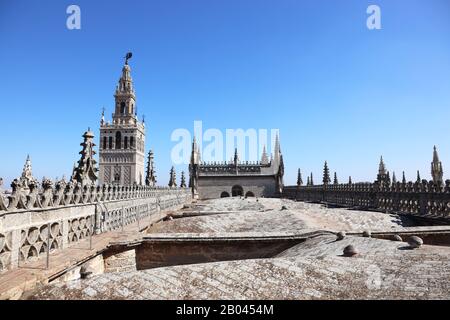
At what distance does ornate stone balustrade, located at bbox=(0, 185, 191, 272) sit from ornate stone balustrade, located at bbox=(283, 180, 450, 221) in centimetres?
1430

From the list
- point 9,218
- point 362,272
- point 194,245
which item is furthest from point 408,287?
point 9,218

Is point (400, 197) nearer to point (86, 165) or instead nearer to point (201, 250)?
point (201, 250)

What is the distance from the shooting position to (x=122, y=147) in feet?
254

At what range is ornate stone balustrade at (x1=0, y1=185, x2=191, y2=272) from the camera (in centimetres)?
640

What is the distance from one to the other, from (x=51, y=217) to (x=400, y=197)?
18211 mm

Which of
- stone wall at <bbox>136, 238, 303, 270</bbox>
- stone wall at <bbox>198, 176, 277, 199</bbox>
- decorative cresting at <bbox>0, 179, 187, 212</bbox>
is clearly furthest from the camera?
stone wall at <bbox>198, 176, 277, 199</bbox>

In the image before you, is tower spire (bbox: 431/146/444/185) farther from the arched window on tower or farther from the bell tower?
the arched window on tower

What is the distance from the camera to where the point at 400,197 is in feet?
62.4

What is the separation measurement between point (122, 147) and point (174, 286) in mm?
75941

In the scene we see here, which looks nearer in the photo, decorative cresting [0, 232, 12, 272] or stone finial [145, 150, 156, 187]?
decorative cresting [0, 232, 12, 272]

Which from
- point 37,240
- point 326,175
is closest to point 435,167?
point 326,175

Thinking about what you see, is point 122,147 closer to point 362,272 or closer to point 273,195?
point 273,195

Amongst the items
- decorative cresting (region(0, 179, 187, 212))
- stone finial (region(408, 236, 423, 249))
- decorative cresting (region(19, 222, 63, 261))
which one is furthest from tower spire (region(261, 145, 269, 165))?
stone finial (region(408, 236, 423, 249))

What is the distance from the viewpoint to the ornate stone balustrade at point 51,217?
6400 mm
